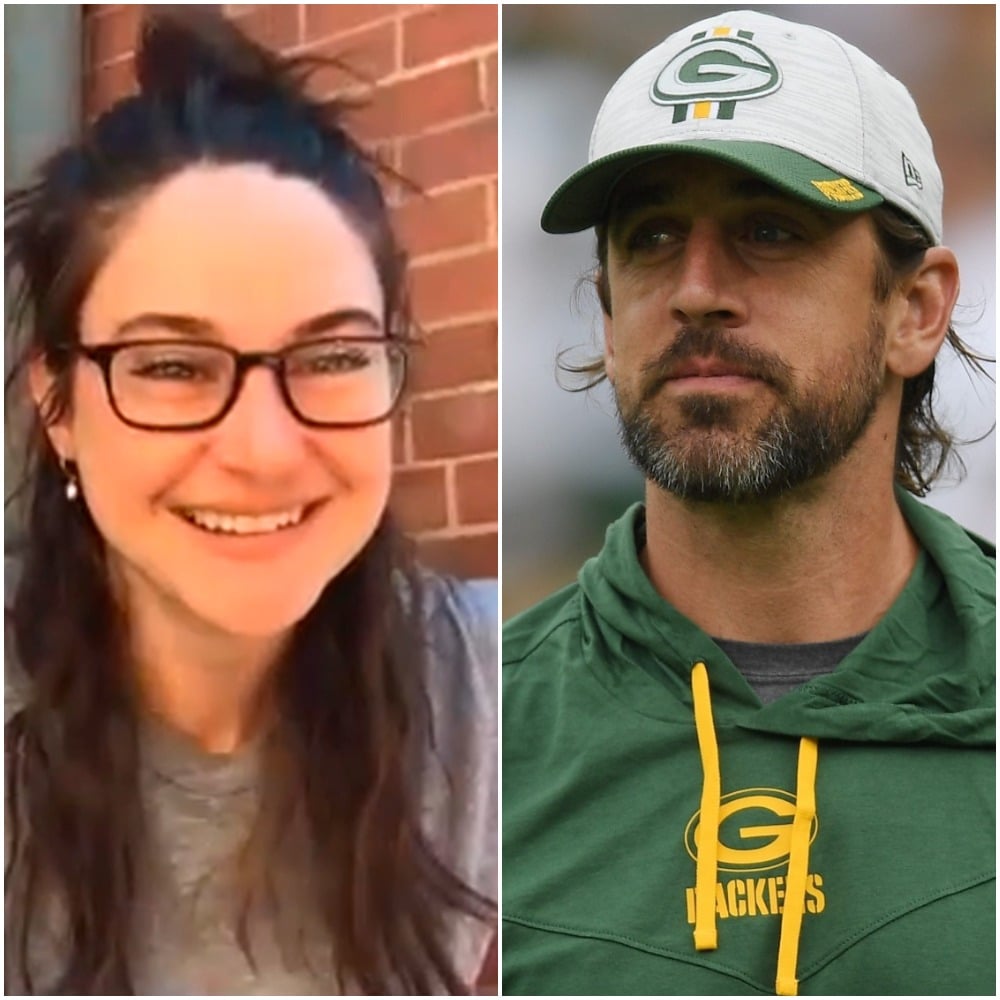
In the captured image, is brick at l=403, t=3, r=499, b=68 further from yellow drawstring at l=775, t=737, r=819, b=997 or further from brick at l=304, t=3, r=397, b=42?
yellow drawstring at l=775, t=737, r=819, b=997

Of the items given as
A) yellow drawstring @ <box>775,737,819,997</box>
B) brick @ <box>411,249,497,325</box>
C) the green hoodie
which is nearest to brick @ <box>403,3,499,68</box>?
brick @ <box>411,249,497,325</box>

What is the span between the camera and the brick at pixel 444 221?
249 cm

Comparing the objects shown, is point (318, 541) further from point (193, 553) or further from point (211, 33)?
point (211, 33)

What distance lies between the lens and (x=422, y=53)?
252 cm

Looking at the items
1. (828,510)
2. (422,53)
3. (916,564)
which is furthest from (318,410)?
(916,564)

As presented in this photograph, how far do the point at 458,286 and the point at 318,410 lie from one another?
321 mm

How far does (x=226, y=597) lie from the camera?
2471mm

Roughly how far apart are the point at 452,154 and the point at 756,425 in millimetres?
719

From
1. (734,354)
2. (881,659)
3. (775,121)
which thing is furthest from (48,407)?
(881,659)

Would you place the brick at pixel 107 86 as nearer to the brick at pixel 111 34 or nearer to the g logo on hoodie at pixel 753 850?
the brick at pixel 111 34

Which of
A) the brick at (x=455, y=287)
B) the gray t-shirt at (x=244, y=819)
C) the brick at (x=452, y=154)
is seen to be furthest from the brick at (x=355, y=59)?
the gray t-shirt at (x=244, y=819)

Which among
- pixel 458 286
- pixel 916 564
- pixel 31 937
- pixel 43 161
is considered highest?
pixel 43 161

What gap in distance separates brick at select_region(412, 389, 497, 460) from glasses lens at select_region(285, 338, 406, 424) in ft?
0.21

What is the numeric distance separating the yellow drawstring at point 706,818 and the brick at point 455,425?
21.0 inches
